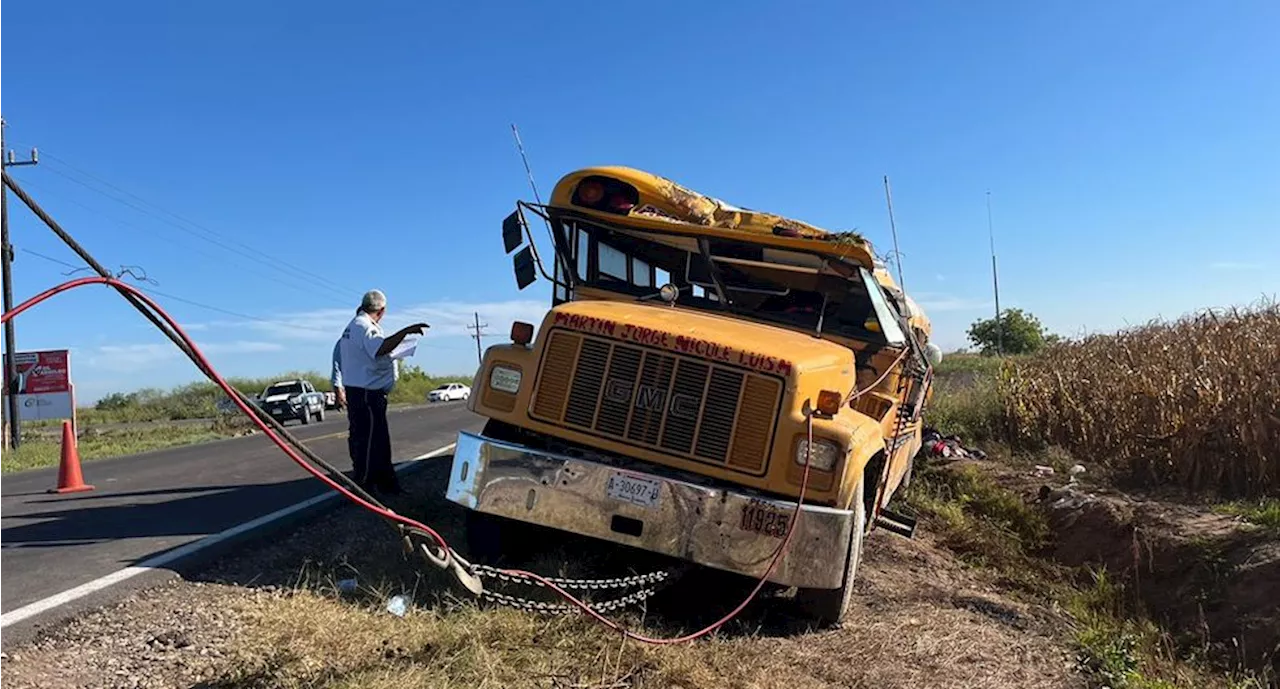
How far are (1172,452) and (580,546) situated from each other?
24.9 ft

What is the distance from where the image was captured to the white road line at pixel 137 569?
14.1ft

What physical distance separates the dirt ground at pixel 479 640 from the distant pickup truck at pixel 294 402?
2511 centimetres

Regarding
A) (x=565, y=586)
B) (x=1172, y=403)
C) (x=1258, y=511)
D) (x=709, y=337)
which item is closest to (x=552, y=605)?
(x=565, y=586)

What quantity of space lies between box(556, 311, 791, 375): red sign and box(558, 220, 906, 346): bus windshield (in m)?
1.37

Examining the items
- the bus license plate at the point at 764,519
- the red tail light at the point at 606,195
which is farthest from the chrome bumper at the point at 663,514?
the red tail light at the point at 606,195

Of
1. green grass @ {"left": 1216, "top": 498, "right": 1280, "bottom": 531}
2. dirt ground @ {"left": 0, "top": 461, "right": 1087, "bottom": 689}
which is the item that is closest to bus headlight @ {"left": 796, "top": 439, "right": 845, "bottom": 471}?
dirt ground @ {"left": 0, "top": 461, "right": 1087, "bottom": 689}

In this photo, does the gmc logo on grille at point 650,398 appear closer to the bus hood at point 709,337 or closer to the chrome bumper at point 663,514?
the bus hood at point 709,337

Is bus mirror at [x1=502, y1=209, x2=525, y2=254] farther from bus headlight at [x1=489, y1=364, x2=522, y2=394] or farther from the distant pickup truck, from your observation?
the distant pickup truck

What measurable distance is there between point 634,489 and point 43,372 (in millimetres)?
22192

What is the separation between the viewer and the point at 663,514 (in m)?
4.61

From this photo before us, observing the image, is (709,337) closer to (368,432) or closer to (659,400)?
(659,400)

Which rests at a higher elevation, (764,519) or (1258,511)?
(1258,511)

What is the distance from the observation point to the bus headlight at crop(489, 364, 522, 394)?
5.09 metres

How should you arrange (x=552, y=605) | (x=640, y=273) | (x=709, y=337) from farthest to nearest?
(x=640, y=273)
(x=709, y=337)
(x=552, y=605)
